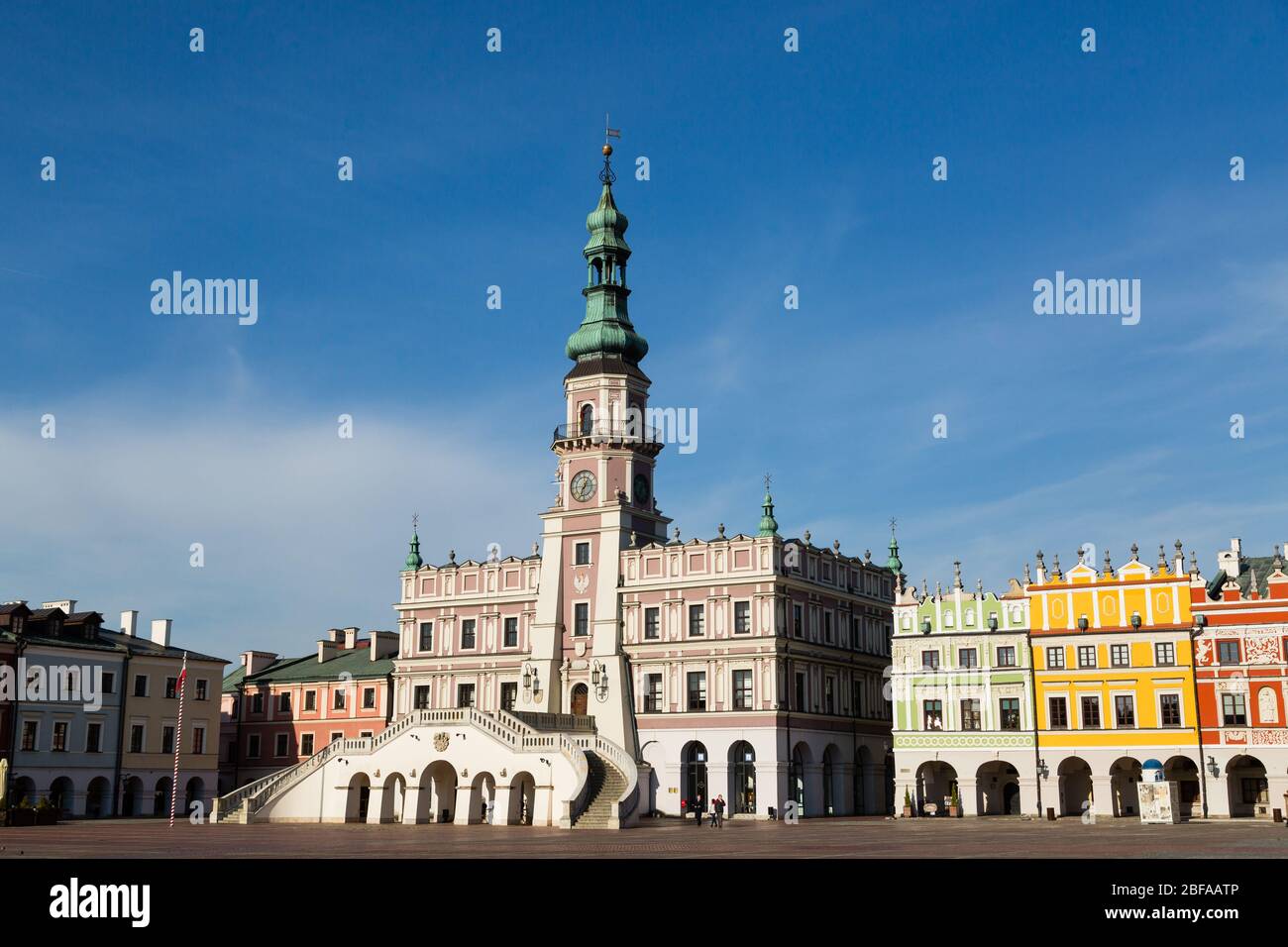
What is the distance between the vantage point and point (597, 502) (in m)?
76.1

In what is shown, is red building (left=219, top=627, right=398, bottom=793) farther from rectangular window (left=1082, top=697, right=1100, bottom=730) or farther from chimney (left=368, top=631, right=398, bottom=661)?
rectangular window (left=1082, top=697, right=1100, bottom=730)

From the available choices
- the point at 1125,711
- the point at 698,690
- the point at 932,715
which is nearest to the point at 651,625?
the point at 698,690

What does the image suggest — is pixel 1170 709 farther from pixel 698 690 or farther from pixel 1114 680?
pixel 698 690

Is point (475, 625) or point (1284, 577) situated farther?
point (475, 625)

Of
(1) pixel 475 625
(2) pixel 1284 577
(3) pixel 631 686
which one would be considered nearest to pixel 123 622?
(1) pixel 475 625

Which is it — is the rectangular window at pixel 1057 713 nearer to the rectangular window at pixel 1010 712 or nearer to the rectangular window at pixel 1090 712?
the rectangular window at pixel 1090 712

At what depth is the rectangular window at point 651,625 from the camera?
73.8m

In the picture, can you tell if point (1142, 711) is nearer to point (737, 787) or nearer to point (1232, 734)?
point (1232, 734)

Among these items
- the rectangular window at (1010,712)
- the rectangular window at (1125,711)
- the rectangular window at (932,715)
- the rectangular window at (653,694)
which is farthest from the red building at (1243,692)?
the rectangular window at (653,694)

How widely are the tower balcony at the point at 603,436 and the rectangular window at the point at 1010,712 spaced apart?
24.2 metres

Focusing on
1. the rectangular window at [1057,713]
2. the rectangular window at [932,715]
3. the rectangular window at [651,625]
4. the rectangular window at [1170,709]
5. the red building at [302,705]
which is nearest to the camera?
the rectangular window at [1170,709]

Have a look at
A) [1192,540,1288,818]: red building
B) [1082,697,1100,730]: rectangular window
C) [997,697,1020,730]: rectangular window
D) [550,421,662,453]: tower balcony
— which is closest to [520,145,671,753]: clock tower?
[550,421,662,453]: tower balcony
